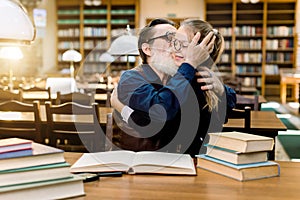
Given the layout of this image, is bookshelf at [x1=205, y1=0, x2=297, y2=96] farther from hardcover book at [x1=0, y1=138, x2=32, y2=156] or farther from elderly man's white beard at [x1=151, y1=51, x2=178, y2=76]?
hardcover book at [x1=0, y1=138, x2=32, y2=156]

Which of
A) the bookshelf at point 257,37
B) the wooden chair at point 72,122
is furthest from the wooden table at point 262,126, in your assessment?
the bookshelf at point 257,37

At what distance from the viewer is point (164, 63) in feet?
4.66

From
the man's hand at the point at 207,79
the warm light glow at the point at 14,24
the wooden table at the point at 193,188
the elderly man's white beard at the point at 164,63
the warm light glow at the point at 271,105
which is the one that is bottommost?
the warm light glow at the point at 271,105

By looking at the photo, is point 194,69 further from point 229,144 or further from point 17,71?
Answer: point 17,71

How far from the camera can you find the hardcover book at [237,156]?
3.89ft

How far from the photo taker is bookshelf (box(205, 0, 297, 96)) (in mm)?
9992

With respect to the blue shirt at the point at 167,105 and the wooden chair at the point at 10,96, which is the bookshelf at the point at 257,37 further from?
the blue shirt at the point at 167,105

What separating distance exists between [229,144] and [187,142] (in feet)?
0.76

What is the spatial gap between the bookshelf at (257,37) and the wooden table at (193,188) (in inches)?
351

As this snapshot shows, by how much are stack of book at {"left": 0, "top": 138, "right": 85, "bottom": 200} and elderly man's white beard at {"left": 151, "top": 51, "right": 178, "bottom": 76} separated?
531mm

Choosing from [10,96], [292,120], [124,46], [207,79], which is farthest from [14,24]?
[292,120]

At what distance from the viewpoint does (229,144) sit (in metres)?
1.23

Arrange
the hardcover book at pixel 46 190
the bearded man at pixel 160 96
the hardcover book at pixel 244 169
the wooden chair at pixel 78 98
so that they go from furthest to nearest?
the wooden chair at pixel 78 98, the bearded man at pixel 160 96, the hardcover book at pixel 244 169, the hardcover book at pixel 46 190

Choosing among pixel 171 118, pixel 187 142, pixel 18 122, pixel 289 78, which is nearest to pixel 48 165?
pixel 171 118
